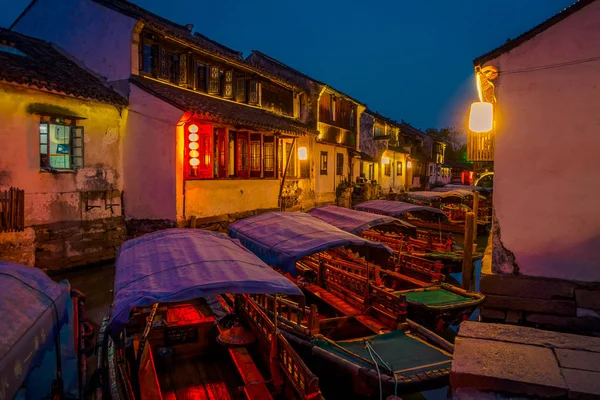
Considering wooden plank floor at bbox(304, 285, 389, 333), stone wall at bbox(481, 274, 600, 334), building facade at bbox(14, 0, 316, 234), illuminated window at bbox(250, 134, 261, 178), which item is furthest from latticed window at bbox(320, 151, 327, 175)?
stone wall at bbox(481, 274, 600, 334)

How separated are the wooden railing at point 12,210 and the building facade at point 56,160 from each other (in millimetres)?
23

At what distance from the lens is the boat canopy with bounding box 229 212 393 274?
8.68 metres

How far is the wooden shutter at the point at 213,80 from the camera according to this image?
18.5m

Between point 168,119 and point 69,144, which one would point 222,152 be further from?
point 69,144

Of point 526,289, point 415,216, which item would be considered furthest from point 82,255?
point 415,216

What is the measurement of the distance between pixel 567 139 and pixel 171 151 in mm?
A: 12631

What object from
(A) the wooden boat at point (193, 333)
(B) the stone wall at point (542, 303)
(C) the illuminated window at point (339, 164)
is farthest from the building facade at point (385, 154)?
(B) the stone wall at point (542, 303)

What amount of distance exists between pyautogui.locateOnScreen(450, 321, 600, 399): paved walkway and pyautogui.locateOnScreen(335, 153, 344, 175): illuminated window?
26.6m

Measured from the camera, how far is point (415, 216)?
2858cm

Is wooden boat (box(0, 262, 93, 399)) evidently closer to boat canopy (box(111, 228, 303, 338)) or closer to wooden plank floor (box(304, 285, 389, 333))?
boat canopy (box(111, 228, 303, 338))

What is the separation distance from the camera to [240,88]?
2050 centimetres

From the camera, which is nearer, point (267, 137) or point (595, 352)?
point (595, 352)

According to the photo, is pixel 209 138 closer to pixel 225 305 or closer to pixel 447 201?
pixel 225 305

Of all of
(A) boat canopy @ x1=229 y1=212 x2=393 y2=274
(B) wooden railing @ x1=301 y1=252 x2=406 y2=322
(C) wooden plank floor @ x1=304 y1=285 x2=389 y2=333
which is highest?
(A) boat canopy @ x1=229 y1=212 x2=393 y2=274
